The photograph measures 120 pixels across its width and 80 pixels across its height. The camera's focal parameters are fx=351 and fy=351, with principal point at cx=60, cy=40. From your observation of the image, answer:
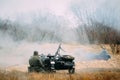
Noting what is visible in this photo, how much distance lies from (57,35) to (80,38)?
19.8 ft

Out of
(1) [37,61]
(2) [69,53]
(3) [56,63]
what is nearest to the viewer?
(1) [37,61]

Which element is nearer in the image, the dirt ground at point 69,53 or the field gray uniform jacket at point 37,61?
the field gray uniform jacket at point 37,61

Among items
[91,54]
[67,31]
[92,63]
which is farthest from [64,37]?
[92,63]

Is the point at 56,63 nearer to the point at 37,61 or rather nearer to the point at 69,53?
the point at 37,61

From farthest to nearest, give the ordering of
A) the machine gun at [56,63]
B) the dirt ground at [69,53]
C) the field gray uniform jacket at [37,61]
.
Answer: the dirt ground at [69,53], the machine gun at [56,63], the field gray uniform jacket at [37,61]

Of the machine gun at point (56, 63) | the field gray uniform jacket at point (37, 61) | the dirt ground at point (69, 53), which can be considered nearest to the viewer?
the field gray uniform jacket at point (37, 61)

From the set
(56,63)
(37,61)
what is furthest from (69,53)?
(37,61)

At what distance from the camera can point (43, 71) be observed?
84.0ft

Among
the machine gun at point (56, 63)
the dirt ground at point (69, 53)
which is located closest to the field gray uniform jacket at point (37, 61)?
the machine gun at point (56, 63)

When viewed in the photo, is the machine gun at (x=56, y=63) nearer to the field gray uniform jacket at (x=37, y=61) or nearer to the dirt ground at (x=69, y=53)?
the field gray uniform jacket at (x=37, y=61)

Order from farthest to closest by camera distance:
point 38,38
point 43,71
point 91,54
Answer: point 38,38, point 91,54, point 43,71

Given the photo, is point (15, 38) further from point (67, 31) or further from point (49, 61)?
point (49, 61)

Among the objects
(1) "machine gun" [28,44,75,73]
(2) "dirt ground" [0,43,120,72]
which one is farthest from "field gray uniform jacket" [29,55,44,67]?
(2) "dirt ground" [0,43,120,72]

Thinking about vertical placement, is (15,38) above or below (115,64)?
above
